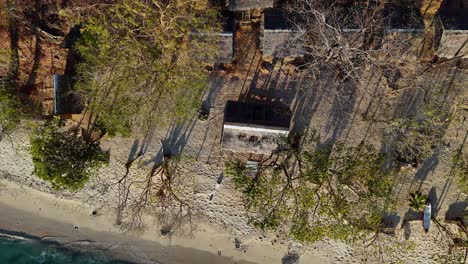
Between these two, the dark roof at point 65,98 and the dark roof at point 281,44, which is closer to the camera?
the dark roof at point 281,44

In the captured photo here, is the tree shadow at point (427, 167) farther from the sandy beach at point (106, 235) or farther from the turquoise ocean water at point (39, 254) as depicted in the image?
the turquoise ocean water at point (39, 254)

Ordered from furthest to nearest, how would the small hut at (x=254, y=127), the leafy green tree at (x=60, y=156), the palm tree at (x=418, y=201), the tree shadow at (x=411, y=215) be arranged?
the tree shadow at (x=411, y=215)
the palm tree at (x=418, y=201)
the leafy green tree at (x=60, y=156)
the small hut at (x=254, y=127)

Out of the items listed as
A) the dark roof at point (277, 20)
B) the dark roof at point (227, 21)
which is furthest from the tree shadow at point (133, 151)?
the dark roof at point (277, 20)

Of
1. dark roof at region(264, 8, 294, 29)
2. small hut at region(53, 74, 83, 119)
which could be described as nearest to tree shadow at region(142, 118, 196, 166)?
small hut at region(53, 74, 83, 119)

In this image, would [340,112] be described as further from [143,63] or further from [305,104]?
[143,63]

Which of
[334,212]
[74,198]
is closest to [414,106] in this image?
[334,212]

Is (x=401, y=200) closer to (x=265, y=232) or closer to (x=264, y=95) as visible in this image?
(x=265, y=232)
